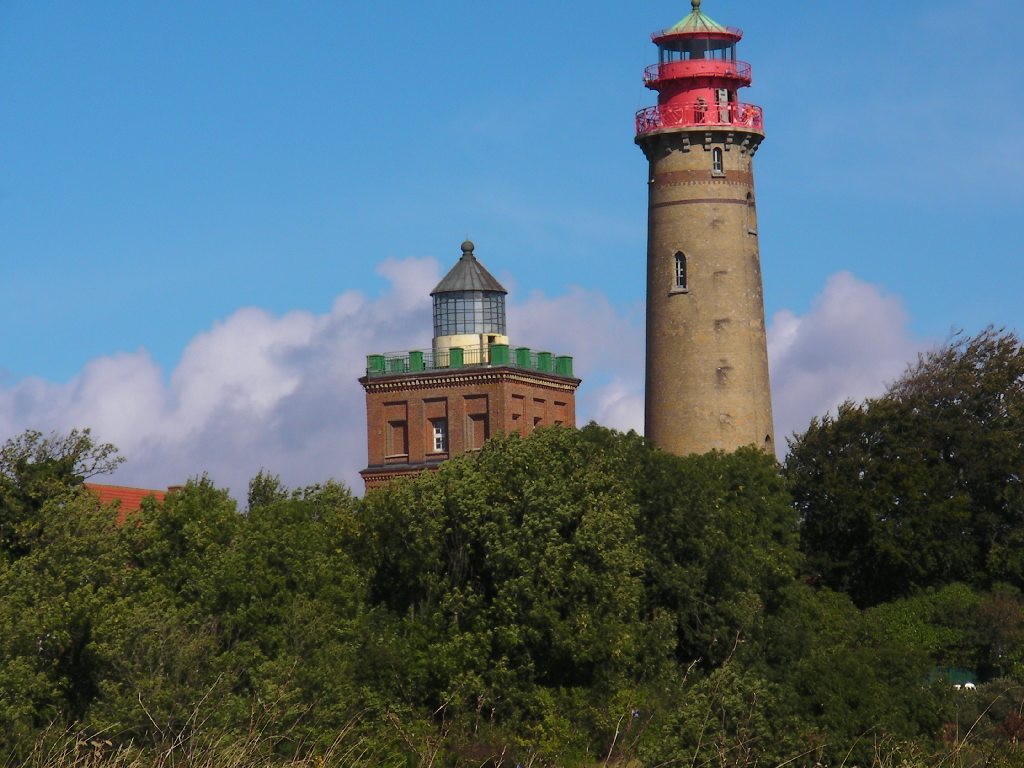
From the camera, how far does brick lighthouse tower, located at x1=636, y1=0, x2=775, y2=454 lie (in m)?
60.7

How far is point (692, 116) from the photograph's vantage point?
62188 millimetres

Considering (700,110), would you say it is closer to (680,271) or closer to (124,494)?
(680,271)

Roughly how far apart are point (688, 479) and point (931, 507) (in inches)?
506

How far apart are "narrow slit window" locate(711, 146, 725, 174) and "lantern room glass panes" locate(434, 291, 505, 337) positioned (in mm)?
16972

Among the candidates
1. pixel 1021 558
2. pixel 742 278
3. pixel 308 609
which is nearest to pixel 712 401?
pixel 742 278

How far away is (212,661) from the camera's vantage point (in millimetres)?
36219

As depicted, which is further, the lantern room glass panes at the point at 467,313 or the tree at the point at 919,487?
the lantern room glass panes at the point at 467,313

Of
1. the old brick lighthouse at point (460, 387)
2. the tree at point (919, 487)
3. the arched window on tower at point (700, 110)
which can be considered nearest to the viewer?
the tree at point (919, 487)

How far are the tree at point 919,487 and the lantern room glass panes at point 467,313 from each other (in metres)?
18.2

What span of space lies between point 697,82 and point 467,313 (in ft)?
58.1

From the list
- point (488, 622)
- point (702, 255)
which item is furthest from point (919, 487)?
point (488, 622)

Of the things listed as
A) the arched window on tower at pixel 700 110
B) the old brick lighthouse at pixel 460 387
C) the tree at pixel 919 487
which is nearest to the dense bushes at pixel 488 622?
the tree at pixel 919 487

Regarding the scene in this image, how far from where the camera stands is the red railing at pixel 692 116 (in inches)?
2442

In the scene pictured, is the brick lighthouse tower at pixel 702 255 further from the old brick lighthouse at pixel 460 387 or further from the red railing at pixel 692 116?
the old brick lighthouse at pixel 460 387
